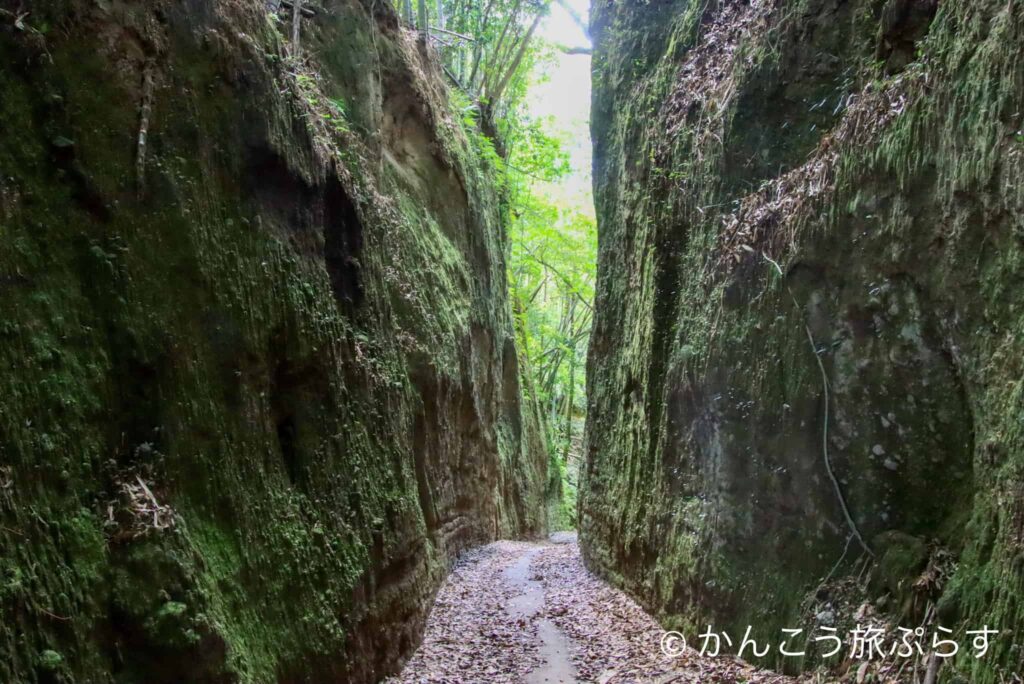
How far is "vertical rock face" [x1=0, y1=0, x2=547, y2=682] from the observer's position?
374 centimetres

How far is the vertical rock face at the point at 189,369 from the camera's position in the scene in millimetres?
3738

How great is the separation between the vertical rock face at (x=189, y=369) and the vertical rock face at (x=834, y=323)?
3.54 meters

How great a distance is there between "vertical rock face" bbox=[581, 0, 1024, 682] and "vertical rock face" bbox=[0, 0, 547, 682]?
3539 millimetres

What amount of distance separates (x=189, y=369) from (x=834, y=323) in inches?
208

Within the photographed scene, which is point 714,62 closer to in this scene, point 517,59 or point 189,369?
point 189,369

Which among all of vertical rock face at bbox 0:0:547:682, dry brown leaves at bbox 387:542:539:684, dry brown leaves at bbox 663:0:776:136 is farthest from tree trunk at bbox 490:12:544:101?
dry brown leaves at bbox 387:542:539:684

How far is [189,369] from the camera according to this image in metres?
4.77

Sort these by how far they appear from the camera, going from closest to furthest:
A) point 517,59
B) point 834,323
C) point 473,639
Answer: point 834,323 < point 473,639 < point 517,59

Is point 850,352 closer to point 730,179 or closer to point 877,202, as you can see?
point 877,202

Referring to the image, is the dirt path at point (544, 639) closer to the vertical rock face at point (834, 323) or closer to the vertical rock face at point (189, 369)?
the vertical rock face at point (834, 323)

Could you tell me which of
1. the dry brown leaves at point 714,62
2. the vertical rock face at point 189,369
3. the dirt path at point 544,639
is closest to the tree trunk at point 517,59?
the dry brown leaves at point 714,62

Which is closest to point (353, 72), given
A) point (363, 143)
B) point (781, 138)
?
point (363, 143)

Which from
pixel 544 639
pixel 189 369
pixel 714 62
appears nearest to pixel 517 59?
pixel 714 62

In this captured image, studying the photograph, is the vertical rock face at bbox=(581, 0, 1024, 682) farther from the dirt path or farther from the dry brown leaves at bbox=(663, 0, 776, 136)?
the dirt path
